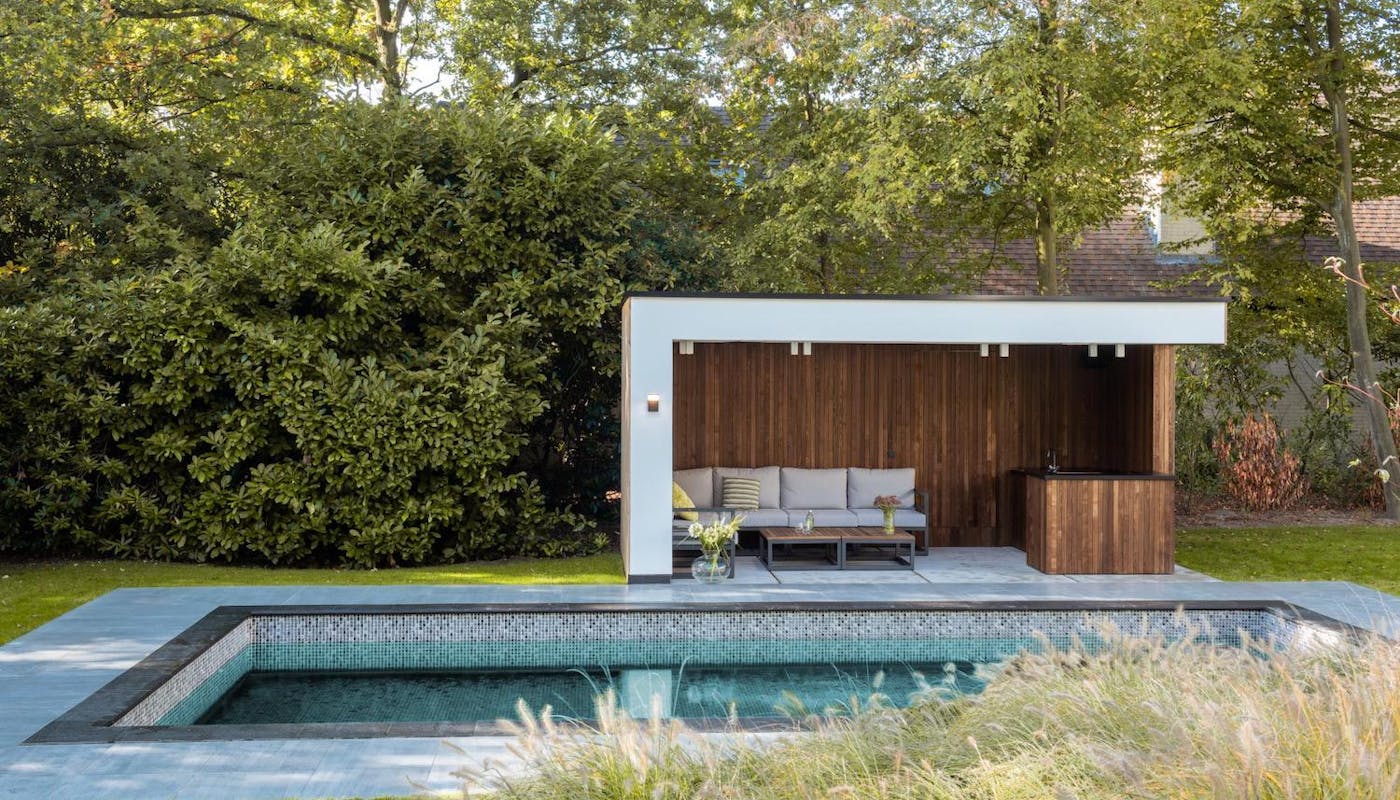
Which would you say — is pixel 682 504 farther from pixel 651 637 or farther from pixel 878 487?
pixel 651 637

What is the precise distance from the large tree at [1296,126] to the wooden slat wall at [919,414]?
3.40m

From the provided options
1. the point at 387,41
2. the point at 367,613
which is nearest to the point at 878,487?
the point at 367,613

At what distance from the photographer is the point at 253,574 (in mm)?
10562

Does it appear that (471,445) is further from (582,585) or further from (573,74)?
(573,74)

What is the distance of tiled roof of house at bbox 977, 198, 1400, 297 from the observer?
60.4 feet

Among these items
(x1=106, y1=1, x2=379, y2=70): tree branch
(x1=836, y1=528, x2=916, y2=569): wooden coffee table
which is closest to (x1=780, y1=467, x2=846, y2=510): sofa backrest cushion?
(x1=836, y1=528, x2=916, y2=569): wooden coffee table

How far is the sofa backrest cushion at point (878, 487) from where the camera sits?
11758 mm

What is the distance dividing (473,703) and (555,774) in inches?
148

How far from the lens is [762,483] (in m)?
11.7

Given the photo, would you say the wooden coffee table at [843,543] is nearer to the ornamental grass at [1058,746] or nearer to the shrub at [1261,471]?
the ornamental grass at [1058,746]

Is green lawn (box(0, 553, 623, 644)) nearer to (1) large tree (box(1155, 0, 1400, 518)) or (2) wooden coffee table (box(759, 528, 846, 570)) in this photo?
(2) wooden coffee table (box(759, 528, 846, 570))

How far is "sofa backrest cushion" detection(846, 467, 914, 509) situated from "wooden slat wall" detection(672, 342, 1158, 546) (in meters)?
0.31

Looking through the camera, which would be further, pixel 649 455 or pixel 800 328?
pixel 800 328

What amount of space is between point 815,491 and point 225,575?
17.5 feet
